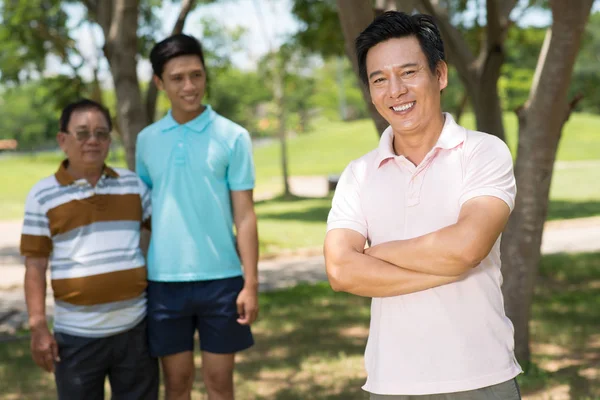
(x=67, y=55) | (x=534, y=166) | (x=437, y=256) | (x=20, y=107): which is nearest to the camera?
(x=437, y=256)

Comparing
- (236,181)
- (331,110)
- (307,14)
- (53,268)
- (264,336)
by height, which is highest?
(307,14)

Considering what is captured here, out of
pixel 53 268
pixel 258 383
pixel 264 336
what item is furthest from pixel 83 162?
pixel 264 336

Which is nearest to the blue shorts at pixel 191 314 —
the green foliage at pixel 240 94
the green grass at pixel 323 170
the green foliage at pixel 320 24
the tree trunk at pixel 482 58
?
the tree trunk at pixel 482 58

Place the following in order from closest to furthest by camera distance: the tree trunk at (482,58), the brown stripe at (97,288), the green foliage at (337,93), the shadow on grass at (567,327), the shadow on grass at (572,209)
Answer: the brown stripe at (97,288), the shadow on grass at (567,327), the tree trunk at (482,58), the shadow on grass at (572,209), the green foliage at (337,93)

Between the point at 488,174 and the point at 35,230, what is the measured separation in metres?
2.17

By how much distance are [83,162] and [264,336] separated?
169 inches

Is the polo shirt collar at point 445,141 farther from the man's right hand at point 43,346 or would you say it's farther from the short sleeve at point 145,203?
the man's right hand at point 43,346

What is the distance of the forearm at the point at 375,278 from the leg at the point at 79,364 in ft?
5.26

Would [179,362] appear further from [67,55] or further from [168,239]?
[67,55]

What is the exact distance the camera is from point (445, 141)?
8.01 ft

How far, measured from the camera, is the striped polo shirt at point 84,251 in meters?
3.63

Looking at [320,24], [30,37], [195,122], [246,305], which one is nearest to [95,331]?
[246,305]

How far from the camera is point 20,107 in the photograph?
67000 mm

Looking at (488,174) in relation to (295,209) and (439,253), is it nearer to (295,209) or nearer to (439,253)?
(439,253)
